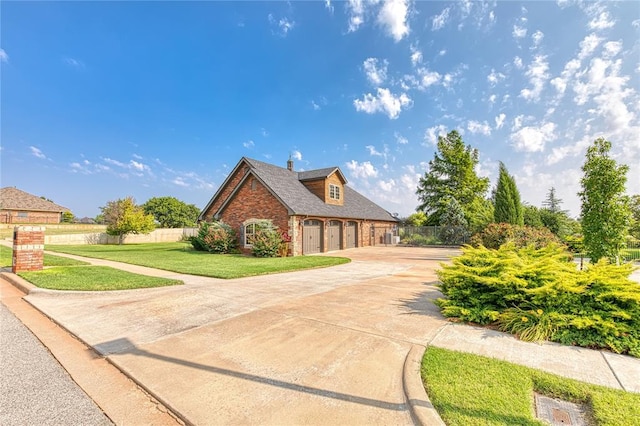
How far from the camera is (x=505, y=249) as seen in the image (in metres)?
7.26

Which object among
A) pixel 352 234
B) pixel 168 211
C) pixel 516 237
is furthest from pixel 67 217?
pixel 516 237

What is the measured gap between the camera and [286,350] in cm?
407

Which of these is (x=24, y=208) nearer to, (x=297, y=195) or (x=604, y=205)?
(x=297, y=195)

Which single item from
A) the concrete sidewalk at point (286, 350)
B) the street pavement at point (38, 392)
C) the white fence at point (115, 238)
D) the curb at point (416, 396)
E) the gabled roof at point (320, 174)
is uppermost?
the gabled roof at point (320, 174)

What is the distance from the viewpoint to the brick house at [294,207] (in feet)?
60.6

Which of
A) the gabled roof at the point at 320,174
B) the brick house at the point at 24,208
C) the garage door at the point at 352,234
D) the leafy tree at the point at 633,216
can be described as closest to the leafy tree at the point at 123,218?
the gabled roof at the point at 320,174

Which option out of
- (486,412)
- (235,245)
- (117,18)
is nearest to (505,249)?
(486,412)

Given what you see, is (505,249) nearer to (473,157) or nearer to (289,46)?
(289,46)

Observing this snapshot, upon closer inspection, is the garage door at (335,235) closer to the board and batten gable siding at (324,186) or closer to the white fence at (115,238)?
the board and batten gable siding at (324,186)

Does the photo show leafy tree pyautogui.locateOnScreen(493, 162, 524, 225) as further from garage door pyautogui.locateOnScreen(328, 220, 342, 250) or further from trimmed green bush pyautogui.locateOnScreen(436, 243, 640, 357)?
trimmed green bush pyautogui.locateOnScreen(436, 243, 640, 357)

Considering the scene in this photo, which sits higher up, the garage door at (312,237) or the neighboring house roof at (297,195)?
the neighboring house roof at (297,195)

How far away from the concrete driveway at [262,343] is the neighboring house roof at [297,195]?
10813 millimetres

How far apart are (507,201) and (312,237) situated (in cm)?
1308

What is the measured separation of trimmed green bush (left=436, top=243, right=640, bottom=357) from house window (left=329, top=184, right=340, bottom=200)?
1728 cm
